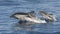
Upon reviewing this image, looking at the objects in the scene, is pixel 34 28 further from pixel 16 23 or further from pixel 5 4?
pixel 5 4

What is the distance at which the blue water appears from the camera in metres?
21.2

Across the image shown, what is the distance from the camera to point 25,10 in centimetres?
2744

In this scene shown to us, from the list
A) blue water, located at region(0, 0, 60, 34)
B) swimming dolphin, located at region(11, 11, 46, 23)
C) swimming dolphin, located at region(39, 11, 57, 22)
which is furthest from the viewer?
swimming dolphin, located at region(39, 11, 57, 22)

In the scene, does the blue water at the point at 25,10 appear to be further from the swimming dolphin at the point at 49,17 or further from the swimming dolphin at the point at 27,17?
the swimming dolphin at the point at 27,17

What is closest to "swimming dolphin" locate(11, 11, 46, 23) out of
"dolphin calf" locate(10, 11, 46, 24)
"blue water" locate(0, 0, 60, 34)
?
"dolphin calf" locate(10, 11, 46, 24)

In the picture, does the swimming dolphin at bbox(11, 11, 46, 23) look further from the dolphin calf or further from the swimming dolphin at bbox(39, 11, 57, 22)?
the swimming dolphin at bbox(39, 11, 57, 22)

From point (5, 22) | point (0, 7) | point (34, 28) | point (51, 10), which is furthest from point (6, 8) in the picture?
point (34, 28)

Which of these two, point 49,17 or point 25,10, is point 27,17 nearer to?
point 49,17

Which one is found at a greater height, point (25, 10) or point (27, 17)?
point (25, 10)

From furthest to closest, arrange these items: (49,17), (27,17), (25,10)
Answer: (25,10), (49,17), (27,17)

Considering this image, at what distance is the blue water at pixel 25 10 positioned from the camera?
2116 centimetres

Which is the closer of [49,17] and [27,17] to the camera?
[27,17]

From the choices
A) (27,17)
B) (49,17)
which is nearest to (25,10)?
(49,17)

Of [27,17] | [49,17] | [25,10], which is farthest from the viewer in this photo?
[25,10]
